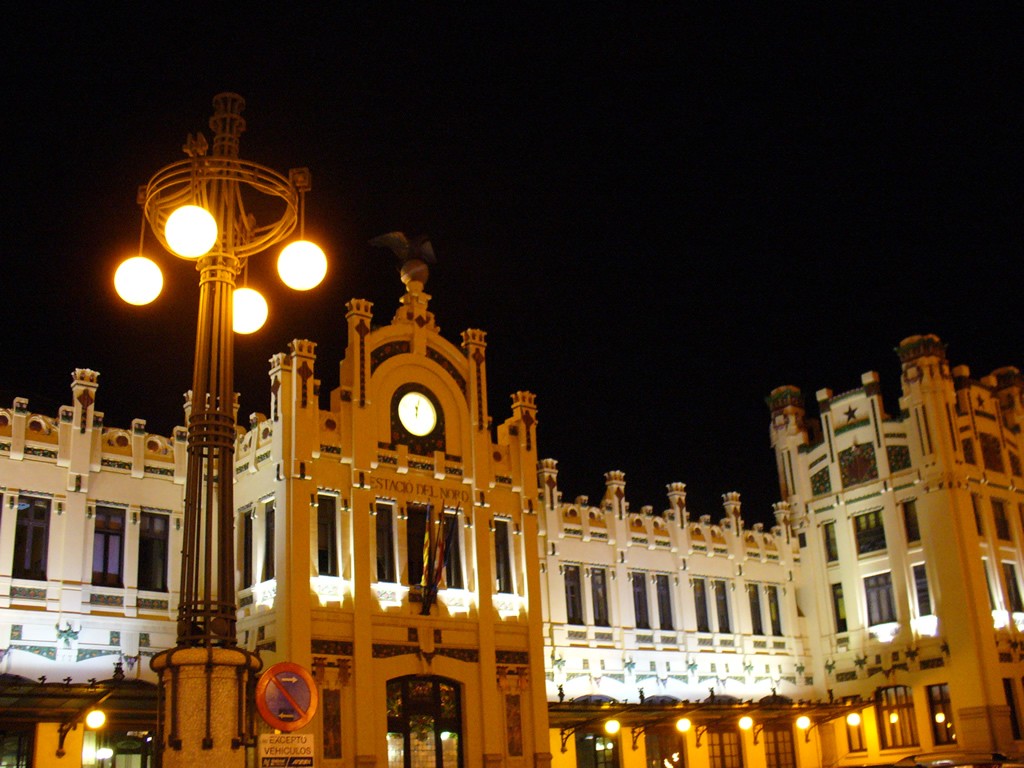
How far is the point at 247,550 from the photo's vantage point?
32.9m

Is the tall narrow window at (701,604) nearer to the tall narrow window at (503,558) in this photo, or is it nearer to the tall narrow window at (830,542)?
the tall narrow window at (830,542)

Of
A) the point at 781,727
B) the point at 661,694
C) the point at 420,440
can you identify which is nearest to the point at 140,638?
the point at 420,440

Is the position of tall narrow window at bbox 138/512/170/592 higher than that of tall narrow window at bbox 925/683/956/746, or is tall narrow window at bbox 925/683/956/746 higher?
tall narrow window at bbox 138/512/170/592

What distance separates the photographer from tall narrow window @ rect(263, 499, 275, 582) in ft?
104

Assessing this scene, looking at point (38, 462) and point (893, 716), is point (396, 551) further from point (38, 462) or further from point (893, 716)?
point (893, 716)

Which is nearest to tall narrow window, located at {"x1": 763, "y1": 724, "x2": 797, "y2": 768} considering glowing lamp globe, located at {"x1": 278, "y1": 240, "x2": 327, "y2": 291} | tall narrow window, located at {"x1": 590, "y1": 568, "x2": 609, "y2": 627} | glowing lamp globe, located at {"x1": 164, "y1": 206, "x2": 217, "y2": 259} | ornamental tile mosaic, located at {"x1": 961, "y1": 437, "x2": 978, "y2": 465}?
tall narrow window, located at {"x1": 590, "y1": 568, "x2": 609, "y2": 627}

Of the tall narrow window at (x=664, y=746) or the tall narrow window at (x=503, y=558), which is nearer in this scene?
the tall narrow window at (x=503, y=558)

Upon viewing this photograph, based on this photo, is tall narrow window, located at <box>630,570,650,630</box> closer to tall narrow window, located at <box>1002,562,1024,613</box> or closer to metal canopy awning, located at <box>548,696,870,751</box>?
metal canopy awning, located at <box>548,696,870,751</box>

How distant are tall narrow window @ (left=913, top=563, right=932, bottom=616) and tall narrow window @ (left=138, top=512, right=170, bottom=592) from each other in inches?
1119

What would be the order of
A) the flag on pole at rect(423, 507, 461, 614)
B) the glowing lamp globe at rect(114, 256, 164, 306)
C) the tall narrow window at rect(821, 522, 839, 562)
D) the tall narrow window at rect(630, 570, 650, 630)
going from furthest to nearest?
1. the tall narrow window at rect(821, 522, 839, 562)
2. the tall narrow window at rect(630, 570, 650, 630)
3. the flag on pole at rect(423, 507, 461, 614)
4. the glowing lamp globe at rect(114, 256, 164, 306)

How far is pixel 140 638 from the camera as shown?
1226 inches

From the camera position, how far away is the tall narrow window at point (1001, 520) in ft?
154

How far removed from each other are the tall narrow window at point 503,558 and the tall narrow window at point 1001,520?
22.0m

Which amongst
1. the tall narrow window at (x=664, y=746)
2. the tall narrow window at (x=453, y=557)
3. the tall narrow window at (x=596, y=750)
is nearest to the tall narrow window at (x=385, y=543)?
the tall narrow window at (x=453, y=557)
